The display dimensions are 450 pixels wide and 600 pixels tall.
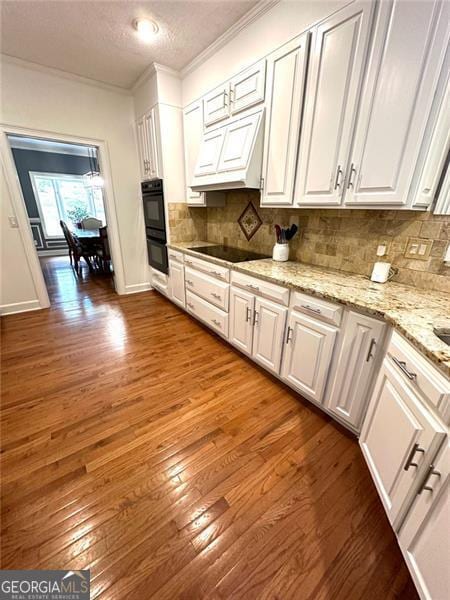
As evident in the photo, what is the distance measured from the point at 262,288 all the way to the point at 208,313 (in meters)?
0.93

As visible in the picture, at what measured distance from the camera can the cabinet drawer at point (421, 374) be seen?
2.59ft

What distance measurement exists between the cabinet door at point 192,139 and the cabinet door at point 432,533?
116 inches

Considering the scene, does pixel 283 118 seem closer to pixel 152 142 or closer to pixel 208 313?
pixel 208 313

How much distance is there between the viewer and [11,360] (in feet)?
7.27

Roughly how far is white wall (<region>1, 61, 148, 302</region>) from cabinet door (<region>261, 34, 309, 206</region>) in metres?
2.38

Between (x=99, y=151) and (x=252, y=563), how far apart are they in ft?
14.0

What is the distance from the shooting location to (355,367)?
1.38m

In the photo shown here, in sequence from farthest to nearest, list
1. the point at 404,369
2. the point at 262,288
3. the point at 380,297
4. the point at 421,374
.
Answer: the point at 262,288, the point at 380,297, the point at 404,369, the point at 421,374

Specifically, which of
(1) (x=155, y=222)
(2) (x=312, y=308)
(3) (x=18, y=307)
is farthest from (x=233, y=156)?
(3) (x=18, y=307)

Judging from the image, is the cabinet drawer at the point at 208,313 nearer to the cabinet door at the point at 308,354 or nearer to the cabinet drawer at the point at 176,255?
the cabinet drawer at the point at 176,255

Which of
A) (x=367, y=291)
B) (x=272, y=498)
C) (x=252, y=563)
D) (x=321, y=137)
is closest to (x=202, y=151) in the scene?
(x=321, y=137)

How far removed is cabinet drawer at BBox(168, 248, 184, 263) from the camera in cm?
294

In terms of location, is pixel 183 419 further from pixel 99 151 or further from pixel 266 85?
pixel 99 151

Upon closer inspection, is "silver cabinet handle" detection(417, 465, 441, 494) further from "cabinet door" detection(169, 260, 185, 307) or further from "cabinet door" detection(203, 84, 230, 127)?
"cabinet door" detection(203, 84, 230, 127)
